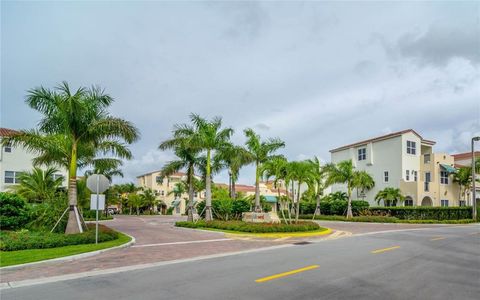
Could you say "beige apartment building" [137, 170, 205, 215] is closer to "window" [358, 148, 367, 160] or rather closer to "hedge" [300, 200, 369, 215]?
Answer: "hedge" [300, 200, 369, 215]

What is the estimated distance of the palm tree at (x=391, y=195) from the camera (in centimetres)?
4372

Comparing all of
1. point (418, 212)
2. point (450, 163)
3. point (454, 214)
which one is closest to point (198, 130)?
point (418, 212)

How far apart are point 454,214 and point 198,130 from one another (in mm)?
28218

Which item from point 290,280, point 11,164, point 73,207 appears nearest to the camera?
point 290,280

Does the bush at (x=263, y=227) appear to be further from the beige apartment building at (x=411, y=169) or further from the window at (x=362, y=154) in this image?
the window at (x=362, y=154)

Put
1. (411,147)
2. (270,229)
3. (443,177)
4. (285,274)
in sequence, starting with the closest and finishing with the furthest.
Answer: (285,274)
(270,229)
(411,147)
(443,177)

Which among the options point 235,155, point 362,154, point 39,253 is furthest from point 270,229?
point 362,154

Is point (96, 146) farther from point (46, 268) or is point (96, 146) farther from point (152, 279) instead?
point (152, 279)

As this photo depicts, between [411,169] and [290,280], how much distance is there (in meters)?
42.4

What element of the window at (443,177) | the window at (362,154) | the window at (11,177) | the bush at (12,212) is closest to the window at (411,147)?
the window at (443,177)

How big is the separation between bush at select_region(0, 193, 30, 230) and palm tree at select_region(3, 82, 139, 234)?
353 cm

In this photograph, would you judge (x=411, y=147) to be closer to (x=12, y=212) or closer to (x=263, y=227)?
(x=263, y=227)

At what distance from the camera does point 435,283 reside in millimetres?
8617

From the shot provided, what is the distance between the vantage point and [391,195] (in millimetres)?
43625
